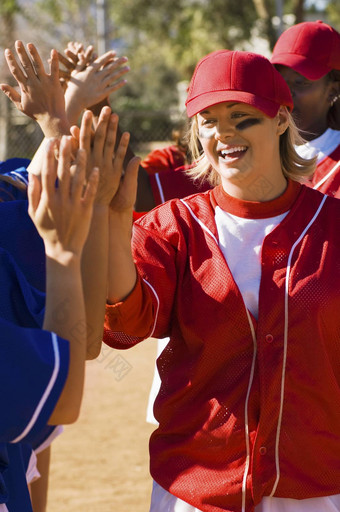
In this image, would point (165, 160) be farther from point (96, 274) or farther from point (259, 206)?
point (96, 274)

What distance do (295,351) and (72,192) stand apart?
866mm

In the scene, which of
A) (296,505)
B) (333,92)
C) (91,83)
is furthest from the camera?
(333,92)

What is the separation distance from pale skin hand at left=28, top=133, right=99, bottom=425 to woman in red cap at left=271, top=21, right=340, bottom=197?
6.07 ft

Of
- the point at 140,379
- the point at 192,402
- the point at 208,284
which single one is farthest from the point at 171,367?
the point at 140,379

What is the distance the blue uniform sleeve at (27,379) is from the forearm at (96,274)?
0.29 m

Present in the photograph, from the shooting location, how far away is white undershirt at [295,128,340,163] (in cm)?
342

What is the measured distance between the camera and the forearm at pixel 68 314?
69.6 inches

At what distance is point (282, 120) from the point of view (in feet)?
8.18

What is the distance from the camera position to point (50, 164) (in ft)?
5.76

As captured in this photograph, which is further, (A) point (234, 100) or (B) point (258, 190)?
(B) point (258, 190)

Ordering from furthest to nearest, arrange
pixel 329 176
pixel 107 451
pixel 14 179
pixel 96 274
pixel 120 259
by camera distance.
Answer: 1. pixel 107 451
2. pixel 329 176
3. pixel 14 179
4. pixel 120 259
5. pixel 96 274

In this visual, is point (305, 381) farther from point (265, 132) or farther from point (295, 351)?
point (265, 132)

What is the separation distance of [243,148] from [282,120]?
0.68 feet

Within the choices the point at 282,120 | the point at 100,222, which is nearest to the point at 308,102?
the point at 282,120
